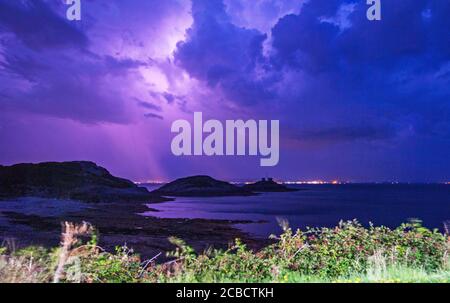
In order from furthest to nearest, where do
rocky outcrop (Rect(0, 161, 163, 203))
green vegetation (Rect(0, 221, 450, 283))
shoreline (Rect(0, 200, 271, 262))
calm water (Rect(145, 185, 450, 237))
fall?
rocky outcrop (Rect(0, 161, 163, 203)) < calm water (Rect(145, 185, 450, 237)) < shoreline (Rect(0, 200, 271, 262)) < green vegetation (Rect(0, 221, 450, 283))

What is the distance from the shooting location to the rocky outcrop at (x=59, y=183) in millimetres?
27094

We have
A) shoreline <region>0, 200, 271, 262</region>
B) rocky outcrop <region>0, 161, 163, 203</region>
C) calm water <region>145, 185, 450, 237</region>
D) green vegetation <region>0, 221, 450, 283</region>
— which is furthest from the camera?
rocky outcrop <region>0, 161, 163, 203</region>

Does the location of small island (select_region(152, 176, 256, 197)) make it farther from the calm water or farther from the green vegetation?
the green vegetation

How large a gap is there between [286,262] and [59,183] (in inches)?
1072

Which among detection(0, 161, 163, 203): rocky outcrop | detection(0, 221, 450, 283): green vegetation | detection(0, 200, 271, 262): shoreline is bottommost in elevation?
detection(0, 200, 271, 262): shoreline

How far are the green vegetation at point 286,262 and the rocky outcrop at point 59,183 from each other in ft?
81.0

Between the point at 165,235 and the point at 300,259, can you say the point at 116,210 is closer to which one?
the point at 165,235

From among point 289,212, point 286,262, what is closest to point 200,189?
point 289,212

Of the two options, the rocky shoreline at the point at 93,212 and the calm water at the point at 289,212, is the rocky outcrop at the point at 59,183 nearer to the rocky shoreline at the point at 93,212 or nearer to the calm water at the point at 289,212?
the rocky shoreline at the point at 93,212

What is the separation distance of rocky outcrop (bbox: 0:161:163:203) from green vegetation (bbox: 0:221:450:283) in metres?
24.7

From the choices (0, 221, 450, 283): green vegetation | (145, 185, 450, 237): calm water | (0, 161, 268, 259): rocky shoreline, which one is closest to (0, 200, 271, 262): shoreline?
(0, 161, 268, 259): rocky shoreline

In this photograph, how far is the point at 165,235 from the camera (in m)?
16.8

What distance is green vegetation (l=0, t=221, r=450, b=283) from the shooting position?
4465mm

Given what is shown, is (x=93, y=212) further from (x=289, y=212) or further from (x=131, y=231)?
(x=289, y=212)
